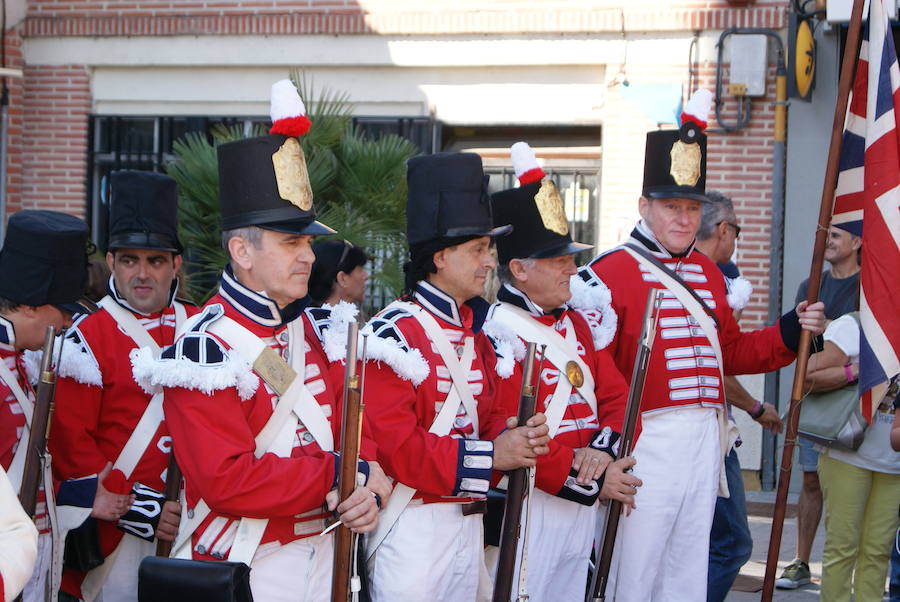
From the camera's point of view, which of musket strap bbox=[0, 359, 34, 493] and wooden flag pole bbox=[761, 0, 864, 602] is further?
wooden flag pole bbox=[761, 0, 864, 602]

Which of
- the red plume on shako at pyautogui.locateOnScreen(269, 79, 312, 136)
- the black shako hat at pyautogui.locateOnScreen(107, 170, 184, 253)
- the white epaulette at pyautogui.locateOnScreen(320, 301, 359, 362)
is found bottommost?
the white epaulette at pyautogui.locateOnScreen(320, 301, 359, 362)

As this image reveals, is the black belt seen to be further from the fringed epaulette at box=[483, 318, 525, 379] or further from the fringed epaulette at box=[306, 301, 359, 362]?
the fringed epaulette at box=[306, 301, 359, 362]

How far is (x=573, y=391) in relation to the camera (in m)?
4.67

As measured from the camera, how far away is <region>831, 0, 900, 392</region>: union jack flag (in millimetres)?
4953

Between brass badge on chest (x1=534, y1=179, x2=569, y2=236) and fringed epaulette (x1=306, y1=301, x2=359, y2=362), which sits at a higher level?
brass badge on chest (x1=534, y1=179, x2=569, y2=236)

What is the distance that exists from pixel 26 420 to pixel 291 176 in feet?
3.98

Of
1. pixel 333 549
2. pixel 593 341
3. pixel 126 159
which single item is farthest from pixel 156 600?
pixel 126 159

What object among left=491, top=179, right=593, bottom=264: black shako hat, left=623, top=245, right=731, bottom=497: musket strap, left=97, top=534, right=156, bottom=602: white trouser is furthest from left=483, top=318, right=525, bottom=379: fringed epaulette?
left=97, top=534, right=156, bottom=602: white trouser

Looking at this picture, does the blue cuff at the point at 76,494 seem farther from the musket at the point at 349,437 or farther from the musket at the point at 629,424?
the musket at the point at 629,424

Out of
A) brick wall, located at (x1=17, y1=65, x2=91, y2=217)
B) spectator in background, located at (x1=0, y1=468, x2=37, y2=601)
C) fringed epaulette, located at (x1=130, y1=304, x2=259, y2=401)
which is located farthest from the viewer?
brick wall, located at (x1=17, y1=65, x2=91, y2=217)

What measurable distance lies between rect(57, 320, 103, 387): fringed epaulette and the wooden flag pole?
8.53 ft

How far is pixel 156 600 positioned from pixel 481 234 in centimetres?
159

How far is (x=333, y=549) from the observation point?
3768 millimetres

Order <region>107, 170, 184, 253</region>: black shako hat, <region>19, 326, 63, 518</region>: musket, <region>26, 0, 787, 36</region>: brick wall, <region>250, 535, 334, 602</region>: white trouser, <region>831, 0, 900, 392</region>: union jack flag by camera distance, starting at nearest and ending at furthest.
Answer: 1. <region>250, 535, 334, 602</region>: white trouser
2. <region>19, 326, 63, 518</region>: musket
3. <region>107, 170, 184, 253</region>: black shako hat
4. <region>831, 0, 900, 392</region>: union jack flag
5. <region>26, 0, 787, 36</region>: brick wall
